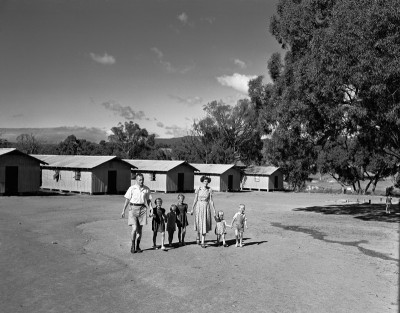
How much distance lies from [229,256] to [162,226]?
7.20 feet

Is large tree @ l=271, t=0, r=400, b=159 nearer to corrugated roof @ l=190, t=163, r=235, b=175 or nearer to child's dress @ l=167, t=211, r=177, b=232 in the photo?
child's dress @ l=167, t=211, r=177, b=232

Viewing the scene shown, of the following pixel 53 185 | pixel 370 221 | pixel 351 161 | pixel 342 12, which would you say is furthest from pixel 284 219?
pixel 351 161

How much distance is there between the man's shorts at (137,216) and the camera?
37.0 feet

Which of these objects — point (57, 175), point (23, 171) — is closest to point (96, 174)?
point (57, 175)

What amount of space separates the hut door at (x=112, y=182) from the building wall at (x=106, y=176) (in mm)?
289

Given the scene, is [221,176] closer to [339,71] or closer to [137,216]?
[339,71]

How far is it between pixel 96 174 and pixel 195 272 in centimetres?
2795

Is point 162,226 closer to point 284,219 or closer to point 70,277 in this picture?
point 70,277

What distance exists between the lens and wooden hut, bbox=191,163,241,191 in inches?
1843

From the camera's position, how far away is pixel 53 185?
39.7 meters

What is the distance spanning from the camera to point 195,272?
9578 millimetres

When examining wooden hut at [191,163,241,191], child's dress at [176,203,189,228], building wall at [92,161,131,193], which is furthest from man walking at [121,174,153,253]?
wooden hut at [191,163,241,191]

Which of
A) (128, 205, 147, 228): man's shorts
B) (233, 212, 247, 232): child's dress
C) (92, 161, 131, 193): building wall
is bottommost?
(233, 212, 247, 232): child's dress

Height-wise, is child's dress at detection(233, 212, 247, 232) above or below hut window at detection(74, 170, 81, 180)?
below
